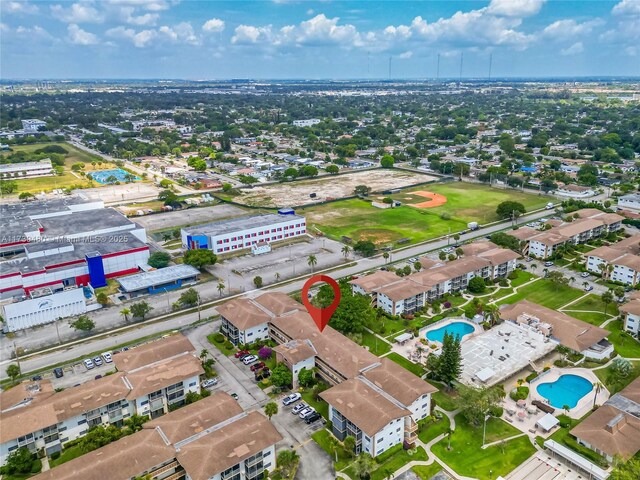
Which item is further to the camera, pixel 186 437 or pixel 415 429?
pixel 415 429

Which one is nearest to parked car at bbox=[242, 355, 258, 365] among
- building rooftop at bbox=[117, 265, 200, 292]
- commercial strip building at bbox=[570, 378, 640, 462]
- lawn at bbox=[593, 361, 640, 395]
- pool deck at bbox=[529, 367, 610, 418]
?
building rooftop at bbox=[117, 265, 200, 292]

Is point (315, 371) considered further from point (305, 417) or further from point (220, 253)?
point (220, 253)

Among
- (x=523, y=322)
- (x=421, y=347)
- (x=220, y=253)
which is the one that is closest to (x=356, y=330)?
(x=421, y=347)

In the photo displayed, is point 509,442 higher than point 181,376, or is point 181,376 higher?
point 181,376

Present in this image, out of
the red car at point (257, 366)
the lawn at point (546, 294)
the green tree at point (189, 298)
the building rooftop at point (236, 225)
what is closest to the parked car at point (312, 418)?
the red car at point (257, 366)

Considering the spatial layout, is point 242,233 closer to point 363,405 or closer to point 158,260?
point 158,260

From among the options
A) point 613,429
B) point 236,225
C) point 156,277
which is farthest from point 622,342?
point 236,225

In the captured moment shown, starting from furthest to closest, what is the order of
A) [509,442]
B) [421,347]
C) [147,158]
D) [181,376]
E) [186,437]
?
[147,158], [421,347], [181,376], [509,442], [186,437]
